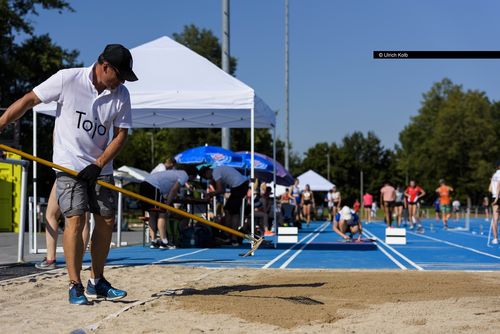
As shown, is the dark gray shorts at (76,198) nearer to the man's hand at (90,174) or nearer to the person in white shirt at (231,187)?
the man's hand at (90,174)

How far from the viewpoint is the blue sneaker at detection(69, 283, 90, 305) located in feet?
18.9

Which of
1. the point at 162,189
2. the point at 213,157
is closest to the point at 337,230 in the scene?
the point at 162,189

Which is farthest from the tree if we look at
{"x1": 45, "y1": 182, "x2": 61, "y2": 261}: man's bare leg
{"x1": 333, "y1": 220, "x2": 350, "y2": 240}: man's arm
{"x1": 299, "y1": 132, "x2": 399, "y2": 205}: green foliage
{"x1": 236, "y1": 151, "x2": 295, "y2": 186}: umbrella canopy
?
{"x1": 299, "y1": 132, "x2": 399, "y2": 205}: green foliage

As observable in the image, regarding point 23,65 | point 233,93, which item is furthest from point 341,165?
point 233,93

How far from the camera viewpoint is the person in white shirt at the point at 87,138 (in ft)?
19.3

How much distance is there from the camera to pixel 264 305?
228 inches

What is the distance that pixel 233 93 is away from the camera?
13.3m

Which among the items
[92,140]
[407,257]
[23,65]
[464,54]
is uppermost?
[23,65]

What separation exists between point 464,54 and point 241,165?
14.0 m

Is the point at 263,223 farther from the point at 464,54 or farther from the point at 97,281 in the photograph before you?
the point at 97,281

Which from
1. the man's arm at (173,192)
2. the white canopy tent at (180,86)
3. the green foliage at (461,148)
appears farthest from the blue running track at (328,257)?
the green foliage at (461,148)

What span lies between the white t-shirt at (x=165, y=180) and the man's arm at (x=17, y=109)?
781cm

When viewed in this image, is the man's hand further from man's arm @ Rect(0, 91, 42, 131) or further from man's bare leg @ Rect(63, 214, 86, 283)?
man's arm @ Rect(0, 91, 42, 131)

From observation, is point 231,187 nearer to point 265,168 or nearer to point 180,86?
point 180,86
